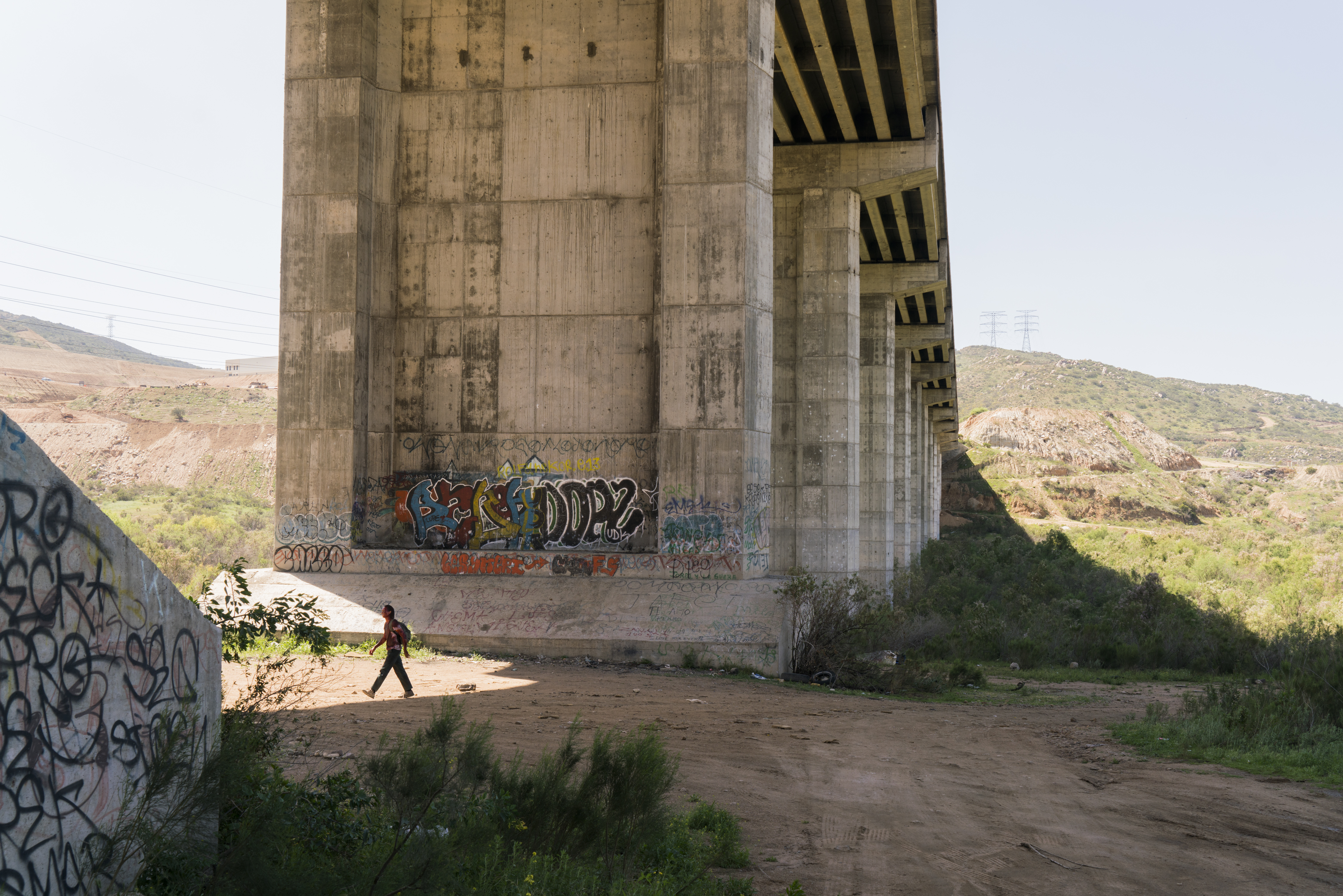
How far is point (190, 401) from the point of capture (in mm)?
91625

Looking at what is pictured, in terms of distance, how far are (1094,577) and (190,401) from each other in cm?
7649

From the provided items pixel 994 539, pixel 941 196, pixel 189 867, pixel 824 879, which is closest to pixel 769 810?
pixel 824 879

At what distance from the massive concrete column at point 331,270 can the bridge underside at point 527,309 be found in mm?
52

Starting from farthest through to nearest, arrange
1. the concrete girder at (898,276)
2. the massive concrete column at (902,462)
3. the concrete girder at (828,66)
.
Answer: the massive concrete column at (902,462), the concrete girder at (898,276), the concrete girder at (828,66)

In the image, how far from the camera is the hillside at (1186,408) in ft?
515

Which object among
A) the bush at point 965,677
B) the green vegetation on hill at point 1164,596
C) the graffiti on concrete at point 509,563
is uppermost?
the graffiti on concrete at point 509,563

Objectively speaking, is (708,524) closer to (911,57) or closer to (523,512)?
(523,512)

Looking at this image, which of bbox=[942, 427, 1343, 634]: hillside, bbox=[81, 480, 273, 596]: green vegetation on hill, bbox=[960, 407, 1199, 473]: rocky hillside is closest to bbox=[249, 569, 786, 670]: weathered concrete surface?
bbox=[81, 480, 273, 596]: green vegetation on hill

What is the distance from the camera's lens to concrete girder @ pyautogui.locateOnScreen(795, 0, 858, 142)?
81.9 feet

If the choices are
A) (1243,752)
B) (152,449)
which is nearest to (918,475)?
(152,449)

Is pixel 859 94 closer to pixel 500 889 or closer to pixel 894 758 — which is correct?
pixel 894 758

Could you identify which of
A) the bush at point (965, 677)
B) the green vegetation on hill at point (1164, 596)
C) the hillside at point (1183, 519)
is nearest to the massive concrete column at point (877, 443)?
the green vegetation on hill at point (1164, 596)

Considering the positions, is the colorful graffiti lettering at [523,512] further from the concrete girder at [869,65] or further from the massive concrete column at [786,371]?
the concrete girder at [869,65]

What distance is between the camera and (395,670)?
13.9m
